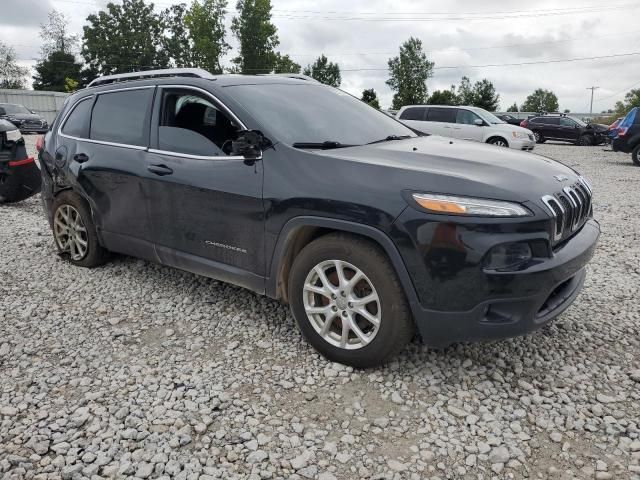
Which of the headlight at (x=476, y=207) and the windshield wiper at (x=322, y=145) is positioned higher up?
the windshield wiper at (x=322, y=145)

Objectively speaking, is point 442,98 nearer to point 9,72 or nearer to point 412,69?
point 412,69

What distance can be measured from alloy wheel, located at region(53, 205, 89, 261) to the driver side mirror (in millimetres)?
2209

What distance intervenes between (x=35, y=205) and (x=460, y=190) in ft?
24.8

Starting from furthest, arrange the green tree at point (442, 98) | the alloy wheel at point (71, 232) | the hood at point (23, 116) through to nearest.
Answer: the green tree at point (442, 98) < the hood at point (23, 116) < the alloy wheel at point (71, 232)

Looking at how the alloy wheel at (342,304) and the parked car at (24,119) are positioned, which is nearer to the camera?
the alloy wheel at (342,304)

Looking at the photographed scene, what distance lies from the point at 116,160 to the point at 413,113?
13715 millimetres

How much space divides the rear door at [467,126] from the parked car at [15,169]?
481 inches

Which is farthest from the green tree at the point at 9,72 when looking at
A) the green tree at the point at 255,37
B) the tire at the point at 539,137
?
the tire at the point at 539,137

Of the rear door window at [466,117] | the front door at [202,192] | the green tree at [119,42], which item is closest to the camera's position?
the front door at [202,192]

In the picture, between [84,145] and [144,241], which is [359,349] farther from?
[84,145]

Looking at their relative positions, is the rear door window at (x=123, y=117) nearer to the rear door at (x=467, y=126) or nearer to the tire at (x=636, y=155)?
the rear door at (x=467, y=126)

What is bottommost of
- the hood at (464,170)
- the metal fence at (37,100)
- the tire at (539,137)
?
the hood at (464,170)

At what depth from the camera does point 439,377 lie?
3008 millimetres

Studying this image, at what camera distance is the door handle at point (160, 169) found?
3.70 m
